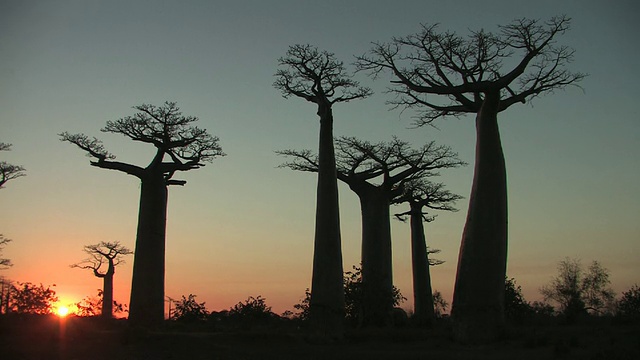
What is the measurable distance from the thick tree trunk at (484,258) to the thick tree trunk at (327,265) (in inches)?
114

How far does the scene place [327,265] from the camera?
53.4 feet

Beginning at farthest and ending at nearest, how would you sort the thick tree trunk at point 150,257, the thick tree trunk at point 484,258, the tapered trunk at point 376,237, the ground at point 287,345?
the tapered trunk at point 376,237 → the thick tree trunk at point 150,257 → the thick tree trunk at point 484,258 → the ground at point 287,345

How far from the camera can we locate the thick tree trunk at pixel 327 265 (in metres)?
16.0

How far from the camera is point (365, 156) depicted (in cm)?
2400

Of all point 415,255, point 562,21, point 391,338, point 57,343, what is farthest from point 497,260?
point 415,255

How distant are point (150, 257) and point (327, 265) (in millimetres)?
6257

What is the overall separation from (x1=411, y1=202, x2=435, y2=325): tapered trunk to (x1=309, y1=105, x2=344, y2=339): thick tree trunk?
11.4 m

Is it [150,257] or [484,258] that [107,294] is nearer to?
[150,257]

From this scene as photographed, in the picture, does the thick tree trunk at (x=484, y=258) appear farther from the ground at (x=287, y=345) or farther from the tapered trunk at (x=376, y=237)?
the tapered trunk at (x=376, y=237)

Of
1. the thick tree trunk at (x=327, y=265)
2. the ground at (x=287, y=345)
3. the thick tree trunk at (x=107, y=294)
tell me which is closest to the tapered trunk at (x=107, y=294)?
the thick tree trunk at (x=107, y=294)

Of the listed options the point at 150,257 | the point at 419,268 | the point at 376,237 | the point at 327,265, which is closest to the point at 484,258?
the point at 327,265

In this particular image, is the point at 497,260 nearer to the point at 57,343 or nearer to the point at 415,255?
the point at 57,343

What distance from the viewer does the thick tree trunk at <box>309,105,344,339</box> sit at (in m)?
16.0

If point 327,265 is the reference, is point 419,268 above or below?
above
